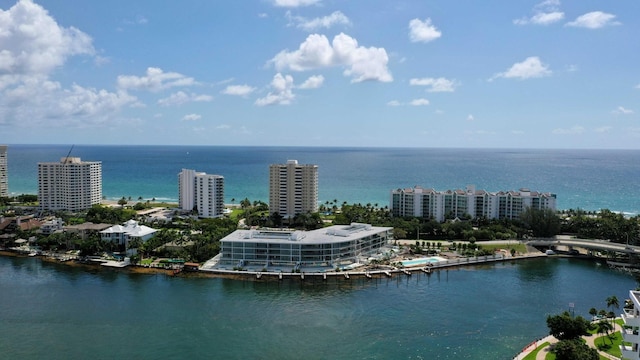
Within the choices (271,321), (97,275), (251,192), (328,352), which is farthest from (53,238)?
(251,192)

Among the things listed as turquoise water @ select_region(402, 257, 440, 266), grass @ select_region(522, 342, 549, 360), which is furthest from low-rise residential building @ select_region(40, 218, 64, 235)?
grass @ select_region(522, 342, 549, 360)

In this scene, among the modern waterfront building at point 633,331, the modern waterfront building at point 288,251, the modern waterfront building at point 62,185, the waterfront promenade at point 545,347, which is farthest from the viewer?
the modern waterfront building at point 62,185

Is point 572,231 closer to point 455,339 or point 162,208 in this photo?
point 455,339

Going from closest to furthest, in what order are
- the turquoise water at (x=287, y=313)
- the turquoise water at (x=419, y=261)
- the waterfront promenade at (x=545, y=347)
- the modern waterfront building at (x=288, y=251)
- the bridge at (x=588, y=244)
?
the waterfront promenade at (x=545, y=347) → the turquoise water at (x=287, y=313) → the modern waterfront building at (x=288, y=251) → the turquoise water at (x=419, y=261) → the bridge at (x=588, y=244)

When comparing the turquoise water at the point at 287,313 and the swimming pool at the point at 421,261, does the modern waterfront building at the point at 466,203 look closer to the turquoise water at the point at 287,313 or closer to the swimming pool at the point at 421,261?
the turquoise water at the point at 287,313

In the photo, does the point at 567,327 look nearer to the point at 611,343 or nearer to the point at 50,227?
the point at 611,343

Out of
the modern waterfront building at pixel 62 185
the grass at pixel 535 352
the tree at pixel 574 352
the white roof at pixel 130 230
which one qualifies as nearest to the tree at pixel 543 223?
the grass at pixel 535 352
